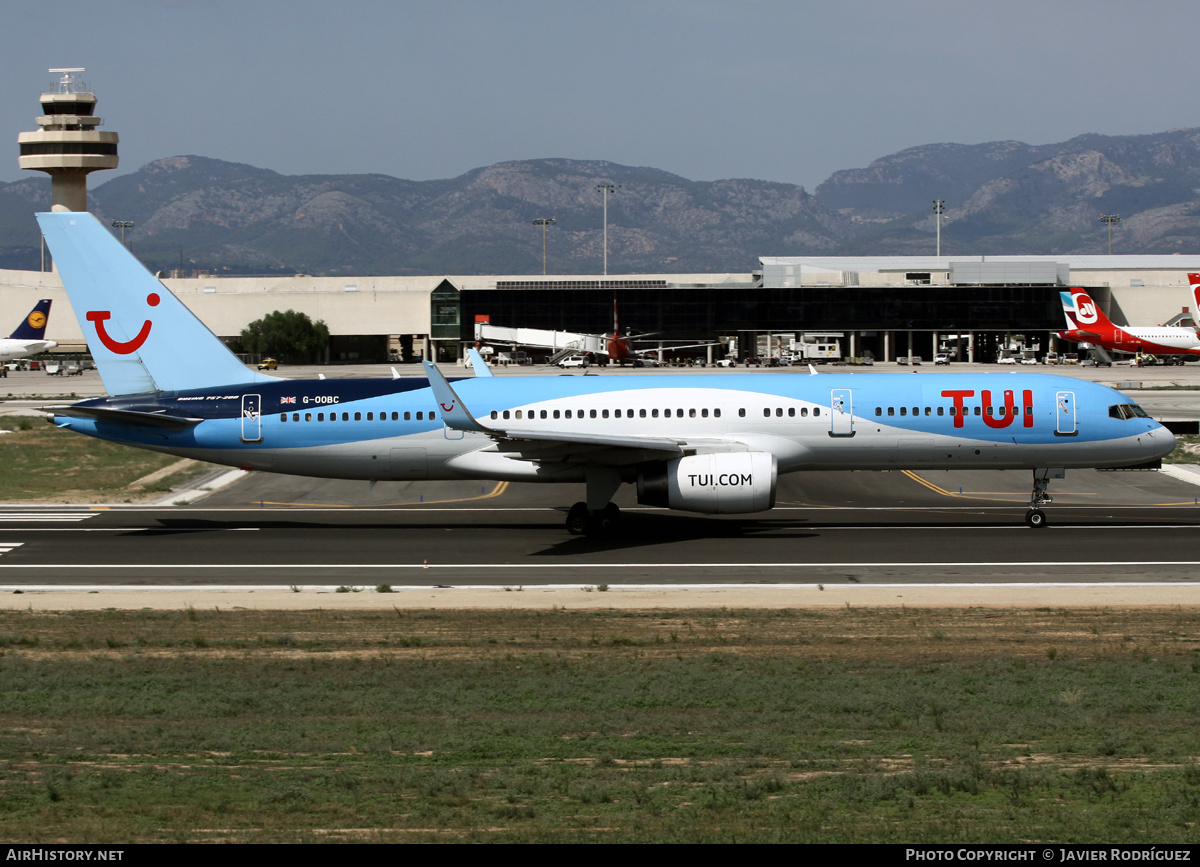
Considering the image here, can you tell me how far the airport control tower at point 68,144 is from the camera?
167 meters

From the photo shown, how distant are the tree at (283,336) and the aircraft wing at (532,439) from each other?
137m

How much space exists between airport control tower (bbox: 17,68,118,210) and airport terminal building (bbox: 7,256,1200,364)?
14757mm

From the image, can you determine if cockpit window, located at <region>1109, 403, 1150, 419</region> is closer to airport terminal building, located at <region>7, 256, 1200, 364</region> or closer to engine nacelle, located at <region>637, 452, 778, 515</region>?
engine nacelle, located at <region>637, 452, 778, 515</region>

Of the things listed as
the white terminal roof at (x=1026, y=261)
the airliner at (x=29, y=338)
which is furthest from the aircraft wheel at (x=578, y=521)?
the white terminal roof at (x=1026, y=261)

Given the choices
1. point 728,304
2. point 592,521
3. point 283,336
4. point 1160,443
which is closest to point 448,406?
point 592,521

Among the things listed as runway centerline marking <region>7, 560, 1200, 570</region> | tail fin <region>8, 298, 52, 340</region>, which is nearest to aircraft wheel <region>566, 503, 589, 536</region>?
runway centerline marking <region>7, 560, 1200, 570</region>

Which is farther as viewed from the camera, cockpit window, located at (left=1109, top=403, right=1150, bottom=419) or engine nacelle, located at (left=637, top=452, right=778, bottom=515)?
cockpit window, located at (left=1109, top=403, right=1150, bottom=419)

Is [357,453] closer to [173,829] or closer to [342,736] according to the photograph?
[342,736]

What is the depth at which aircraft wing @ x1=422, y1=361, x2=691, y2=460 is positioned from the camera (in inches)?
1199

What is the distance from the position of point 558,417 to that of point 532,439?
340cm

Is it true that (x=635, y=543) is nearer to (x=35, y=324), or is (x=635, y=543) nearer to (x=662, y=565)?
(x=662, y=565)

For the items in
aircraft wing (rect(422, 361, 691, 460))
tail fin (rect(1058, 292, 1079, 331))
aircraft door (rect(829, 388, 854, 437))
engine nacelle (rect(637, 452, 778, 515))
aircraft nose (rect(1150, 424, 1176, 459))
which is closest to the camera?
aircraft wing (rect(422, 361, 691, 460))

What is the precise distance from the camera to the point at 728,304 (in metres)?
164
